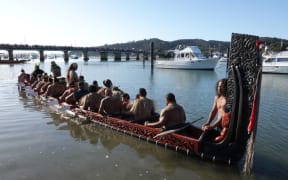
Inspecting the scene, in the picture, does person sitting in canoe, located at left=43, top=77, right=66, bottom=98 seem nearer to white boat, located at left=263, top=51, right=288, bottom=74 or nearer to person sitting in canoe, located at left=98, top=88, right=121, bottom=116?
person sitting in canoe, located at left=98, top=88, right=121, bottom=116

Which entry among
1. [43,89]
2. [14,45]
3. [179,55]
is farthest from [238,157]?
[14,45]

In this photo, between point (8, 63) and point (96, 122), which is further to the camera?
point (8, 63)

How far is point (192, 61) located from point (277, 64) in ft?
50.1

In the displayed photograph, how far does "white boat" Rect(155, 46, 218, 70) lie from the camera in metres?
56.1

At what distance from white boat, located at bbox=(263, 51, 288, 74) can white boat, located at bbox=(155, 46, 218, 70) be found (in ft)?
33.6

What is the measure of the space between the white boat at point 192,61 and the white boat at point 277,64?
33.6 ft

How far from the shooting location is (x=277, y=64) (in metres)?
47.7

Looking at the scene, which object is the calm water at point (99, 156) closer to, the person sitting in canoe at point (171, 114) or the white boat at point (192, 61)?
the person sitting in canoe at point (171, 114)

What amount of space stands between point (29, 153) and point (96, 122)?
3.62 m

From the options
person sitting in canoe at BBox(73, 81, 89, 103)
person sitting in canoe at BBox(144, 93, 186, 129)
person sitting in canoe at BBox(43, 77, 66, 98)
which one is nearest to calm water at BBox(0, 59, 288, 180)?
person sitting in canoe at BBox(144, 93, 186, 129)

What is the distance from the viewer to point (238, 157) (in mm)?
7727

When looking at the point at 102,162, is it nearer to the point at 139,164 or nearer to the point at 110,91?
the point at 139,164

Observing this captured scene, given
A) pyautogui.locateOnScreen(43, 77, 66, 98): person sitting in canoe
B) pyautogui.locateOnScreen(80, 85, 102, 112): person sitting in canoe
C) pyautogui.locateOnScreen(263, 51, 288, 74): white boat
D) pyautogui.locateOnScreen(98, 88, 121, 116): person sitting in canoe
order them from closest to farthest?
pyautogui.locateOnScreen(98, 88, 121, 116): person sitting in canoe < pyautogui.locateOnScreen(80, 85, 102, 112): person sitting in canoe < pyautogui.locateOnScreen(43, 77, 66, 98): person sitting in canoe < pyautogui.locateOnScreen(263, 51, 288, 74): white boat

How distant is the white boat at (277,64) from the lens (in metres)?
46.9
